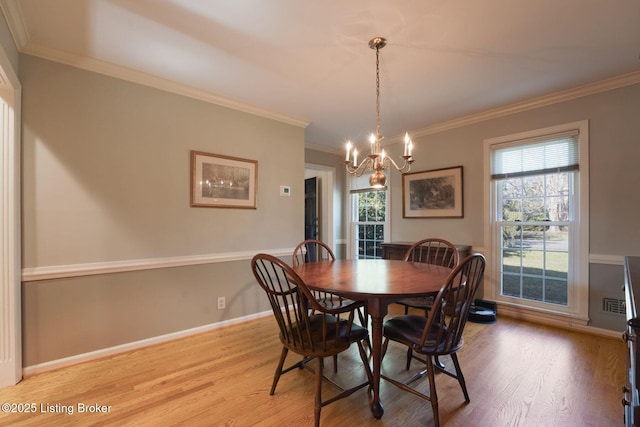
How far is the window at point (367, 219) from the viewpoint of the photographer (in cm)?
448

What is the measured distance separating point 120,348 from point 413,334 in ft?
7.74

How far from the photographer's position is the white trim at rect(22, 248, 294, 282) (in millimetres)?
2053

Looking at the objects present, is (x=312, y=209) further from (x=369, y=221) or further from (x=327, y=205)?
(x=369, y=221)

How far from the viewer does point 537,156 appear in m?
3.05

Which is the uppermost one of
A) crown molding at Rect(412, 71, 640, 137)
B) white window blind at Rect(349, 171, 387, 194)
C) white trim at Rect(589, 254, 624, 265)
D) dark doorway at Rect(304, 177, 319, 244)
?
crown molding at Rect(412, 71, 640, 137)

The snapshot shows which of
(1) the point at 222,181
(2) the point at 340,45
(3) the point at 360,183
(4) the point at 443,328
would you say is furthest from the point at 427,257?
(3) the point at 360,183

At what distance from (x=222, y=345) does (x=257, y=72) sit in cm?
241

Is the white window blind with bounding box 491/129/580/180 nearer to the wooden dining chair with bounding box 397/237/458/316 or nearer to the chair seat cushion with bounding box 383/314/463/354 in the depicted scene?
the wooden dining chair with bounding box 397/237/458/316

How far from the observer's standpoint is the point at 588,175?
2.70 m

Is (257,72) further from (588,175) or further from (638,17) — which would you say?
(588,175)

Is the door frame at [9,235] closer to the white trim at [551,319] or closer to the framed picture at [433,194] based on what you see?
the framed picture at [433,194]

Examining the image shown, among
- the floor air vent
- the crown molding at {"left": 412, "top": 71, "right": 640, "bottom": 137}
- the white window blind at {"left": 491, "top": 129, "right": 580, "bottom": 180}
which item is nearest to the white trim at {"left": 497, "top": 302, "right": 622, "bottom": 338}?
the floor air vent

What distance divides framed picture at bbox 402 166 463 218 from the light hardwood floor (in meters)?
1.68

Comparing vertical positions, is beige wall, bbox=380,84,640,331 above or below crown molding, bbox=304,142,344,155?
below
